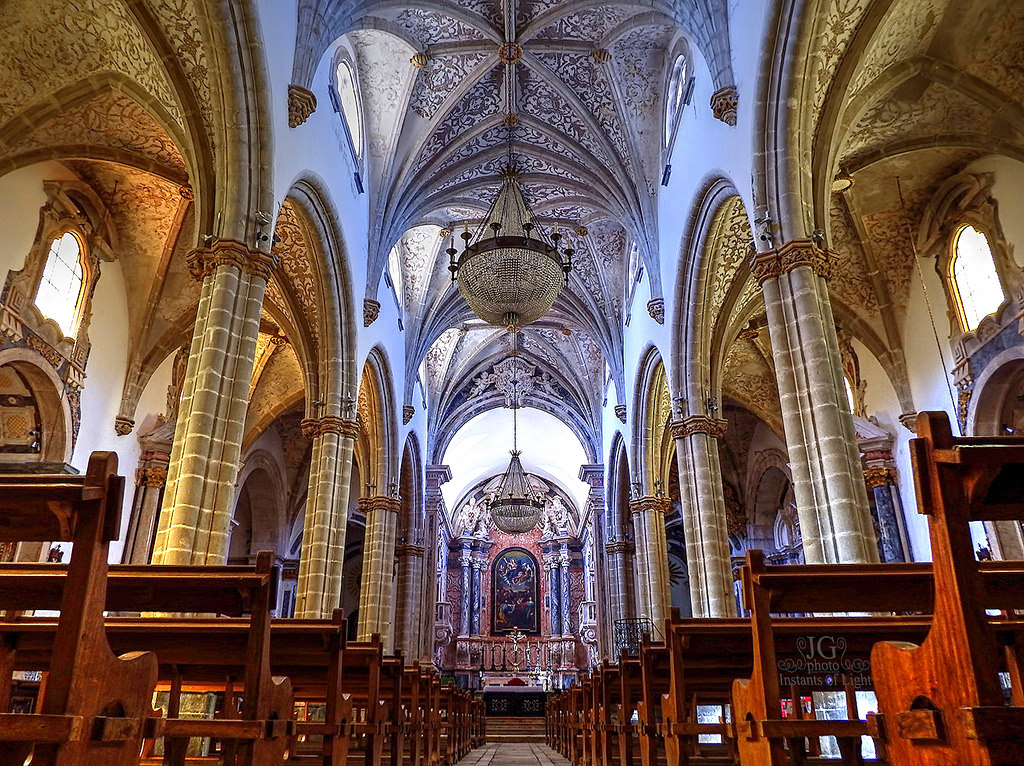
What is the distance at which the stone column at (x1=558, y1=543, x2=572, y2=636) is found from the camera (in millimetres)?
32250

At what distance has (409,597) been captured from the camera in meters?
20.4

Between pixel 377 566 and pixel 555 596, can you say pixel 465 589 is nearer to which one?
pixel 555 596

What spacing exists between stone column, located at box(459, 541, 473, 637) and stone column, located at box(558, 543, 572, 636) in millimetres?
3966

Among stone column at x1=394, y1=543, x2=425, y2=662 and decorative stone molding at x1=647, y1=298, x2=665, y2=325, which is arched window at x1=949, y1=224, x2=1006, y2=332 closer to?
decorative stone molding at x1=647, y1=298, x2=665, y2=325

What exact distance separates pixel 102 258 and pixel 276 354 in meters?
4.92

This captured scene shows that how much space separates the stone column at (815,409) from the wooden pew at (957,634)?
195 inches

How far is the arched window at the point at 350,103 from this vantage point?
1286cm

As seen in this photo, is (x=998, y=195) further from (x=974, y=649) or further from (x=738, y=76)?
(x=974, y=649)

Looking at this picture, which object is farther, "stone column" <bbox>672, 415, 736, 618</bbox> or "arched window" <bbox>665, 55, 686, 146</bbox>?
"arched window" <bbox>665, 55, 686, 146</bbox>

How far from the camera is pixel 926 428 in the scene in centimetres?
226

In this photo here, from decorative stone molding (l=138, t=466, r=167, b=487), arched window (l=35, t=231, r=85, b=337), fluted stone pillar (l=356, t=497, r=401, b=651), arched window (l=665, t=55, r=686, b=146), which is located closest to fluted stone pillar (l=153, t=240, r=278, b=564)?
arched window (l=35, t=231, r=85, b=337)

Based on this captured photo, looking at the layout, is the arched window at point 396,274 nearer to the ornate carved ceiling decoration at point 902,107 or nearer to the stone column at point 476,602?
the ornate carved ceiling decoration at point 902,107

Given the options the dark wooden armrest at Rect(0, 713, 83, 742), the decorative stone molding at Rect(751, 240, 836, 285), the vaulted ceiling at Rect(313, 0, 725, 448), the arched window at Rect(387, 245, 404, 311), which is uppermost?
the vaulted ceiling at Rect(313, 0, 725, 448)

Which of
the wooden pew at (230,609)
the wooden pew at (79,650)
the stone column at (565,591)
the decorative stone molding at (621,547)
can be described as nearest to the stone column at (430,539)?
the decorative stone molding at (621,547)
